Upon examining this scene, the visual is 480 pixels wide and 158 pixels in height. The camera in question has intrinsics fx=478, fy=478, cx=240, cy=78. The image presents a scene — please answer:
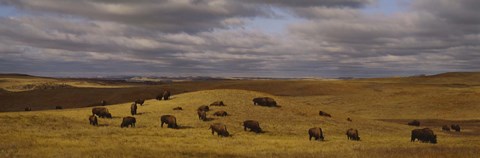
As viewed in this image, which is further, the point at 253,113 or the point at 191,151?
the point at 253,113

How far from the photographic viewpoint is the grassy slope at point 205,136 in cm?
2472

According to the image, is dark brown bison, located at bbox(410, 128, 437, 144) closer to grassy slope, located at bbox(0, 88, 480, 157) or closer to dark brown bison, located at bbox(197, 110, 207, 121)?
grassy slope, located at bbox(0, 88, 480, 157)

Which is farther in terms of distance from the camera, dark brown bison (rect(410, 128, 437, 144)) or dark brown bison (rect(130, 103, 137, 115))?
dark brown bison (rect(130, 103, 137, 115))

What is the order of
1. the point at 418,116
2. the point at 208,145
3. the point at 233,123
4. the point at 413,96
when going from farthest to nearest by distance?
the point at 413,96 < the point at 418,116 < the point at 233,123 < the point at 208,145

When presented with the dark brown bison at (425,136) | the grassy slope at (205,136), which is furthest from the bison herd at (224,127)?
the grassy slope at (205,136)

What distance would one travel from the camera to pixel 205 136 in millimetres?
33375

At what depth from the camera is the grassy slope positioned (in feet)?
81.1

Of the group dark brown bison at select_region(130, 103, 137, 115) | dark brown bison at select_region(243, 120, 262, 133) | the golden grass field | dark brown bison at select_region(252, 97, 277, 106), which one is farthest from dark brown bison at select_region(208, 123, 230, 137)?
dark brown bison at select_region(252, 97, 277, 106)

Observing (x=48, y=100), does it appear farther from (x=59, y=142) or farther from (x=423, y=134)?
(x=423, y=134)

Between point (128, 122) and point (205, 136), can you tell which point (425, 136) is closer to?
point (205, 136)

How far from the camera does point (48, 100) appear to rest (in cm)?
8625

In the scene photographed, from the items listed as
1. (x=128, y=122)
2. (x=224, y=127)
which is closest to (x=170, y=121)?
(x=128, y=122)

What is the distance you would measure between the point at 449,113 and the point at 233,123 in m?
41.6

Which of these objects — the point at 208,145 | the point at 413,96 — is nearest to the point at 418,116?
the point at 413,96
